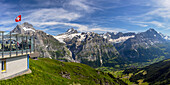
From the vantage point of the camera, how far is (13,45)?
32969 mm

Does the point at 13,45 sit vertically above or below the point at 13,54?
above

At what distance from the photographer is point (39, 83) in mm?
35219

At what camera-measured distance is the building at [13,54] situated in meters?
30.0

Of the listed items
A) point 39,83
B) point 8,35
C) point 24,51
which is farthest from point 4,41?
point 39,83

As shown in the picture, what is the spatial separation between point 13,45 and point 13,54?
8.68 feet

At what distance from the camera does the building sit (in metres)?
30.0

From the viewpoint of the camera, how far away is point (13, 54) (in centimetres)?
3269

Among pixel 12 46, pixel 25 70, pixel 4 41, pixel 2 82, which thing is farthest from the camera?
pixel 25 70

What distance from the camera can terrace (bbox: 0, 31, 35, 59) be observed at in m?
30.1

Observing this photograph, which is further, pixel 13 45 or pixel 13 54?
pixel 13 45

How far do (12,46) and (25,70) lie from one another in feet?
32.0

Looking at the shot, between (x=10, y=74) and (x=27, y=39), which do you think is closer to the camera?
(x=10, y=74)

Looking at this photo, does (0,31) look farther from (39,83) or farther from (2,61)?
(39,83)

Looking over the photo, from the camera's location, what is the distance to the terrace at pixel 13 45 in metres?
30.1
